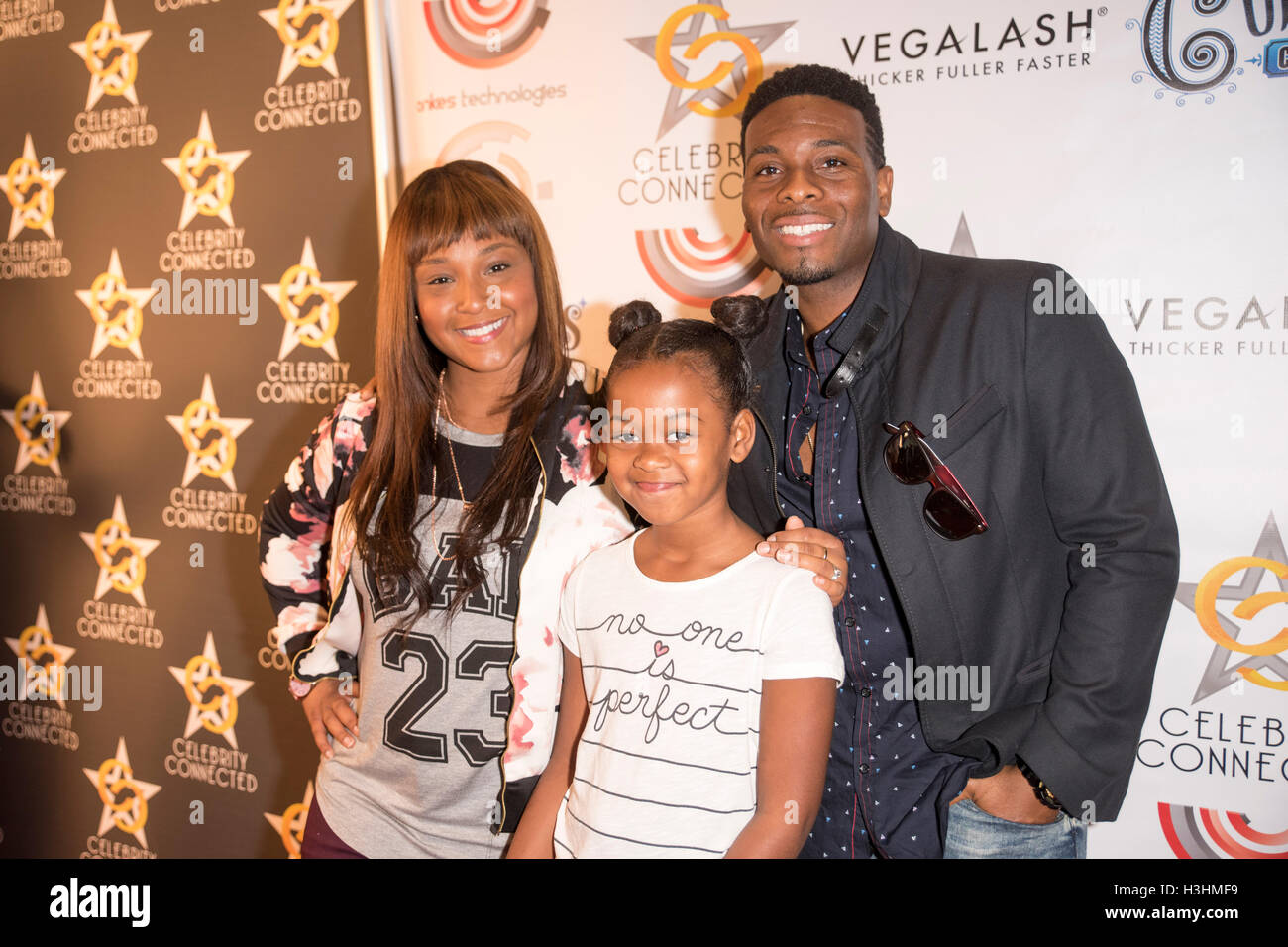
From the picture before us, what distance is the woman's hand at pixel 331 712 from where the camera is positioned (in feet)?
6.12

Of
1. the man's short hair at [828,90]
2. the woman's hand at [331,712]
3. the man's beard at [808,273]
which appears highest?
the man's short hair at [828,90]

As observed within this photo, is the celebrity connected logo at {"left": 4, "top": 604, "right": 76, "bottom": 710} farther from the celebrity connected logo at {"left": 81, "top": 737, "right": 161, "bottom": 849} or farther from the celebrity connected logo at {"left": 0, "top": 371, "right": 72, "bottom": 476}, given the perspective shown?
the celebrity connected logo at {"left": 0, "top": 371, "right": 72, "bottom": 476}

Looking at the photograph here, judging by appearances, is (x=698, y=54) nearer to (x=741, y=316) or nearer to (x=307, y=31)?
(x=741, y=316)

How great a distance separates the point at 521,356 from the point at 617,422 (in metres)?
0.36

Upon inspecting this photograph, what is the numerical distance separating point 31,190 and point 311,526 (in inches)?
91.2

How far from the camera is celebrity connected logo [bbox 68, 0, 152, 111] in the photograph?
3174 millimetres

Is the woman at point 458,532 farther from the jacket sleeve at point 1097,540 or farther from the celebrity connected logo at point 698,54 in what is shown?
the celebrity connected logo at point 698,54

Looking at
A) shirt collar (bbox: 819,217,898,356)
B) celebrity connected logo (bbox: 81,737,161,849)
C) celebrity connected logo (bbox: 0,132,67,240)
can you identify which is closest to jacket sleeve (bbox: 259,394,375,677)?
shirt collar (bbox: 819,217,898,356)

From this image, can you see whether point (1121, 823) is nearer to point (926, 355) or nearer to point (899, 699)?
point (899, 699)

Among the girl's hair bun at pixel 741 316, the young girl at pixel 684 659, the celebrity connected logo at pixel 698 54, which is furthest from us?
the celebrity connected logo at pixel 698 54

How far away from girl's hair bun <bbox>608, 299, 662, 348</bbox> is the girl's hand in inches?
18.6

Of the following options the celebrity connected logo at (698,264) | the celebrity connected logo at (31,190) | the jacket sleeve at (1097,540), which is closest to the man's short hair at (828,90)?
the jacket sleeve at (1097,540)

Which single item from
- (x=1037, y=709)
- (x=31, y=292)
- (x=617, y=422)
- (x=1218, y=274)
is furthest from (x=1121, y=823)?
(x=31, y=292)

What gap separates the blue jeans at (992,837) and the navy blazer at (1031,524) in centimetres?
9
